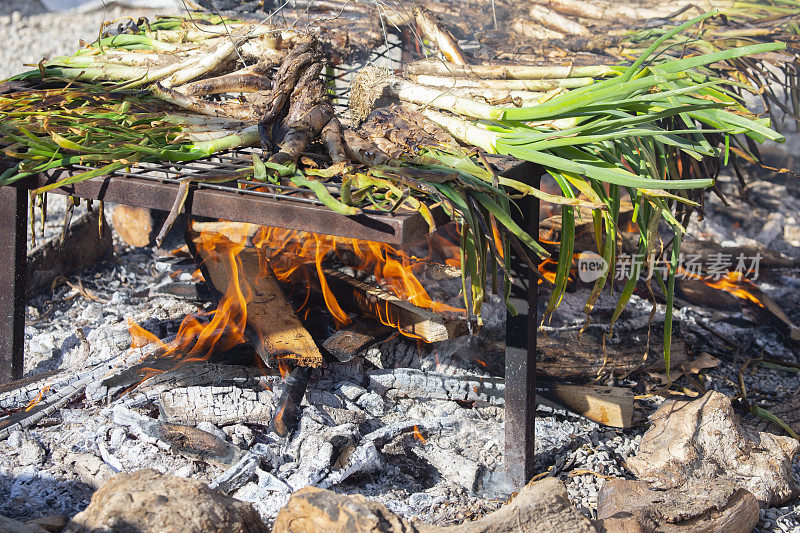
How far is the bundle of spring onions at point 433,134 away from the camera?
2.60m

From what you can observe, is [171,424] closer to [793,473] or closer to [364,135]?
[364,135]

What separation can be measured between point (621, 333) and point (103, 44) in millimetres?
3899

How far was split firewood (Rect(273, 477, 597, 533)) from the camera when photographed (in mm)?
2012

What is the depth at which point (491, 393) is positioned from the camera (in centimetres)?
363

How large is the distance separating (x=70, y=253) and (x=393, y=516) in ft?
12.6

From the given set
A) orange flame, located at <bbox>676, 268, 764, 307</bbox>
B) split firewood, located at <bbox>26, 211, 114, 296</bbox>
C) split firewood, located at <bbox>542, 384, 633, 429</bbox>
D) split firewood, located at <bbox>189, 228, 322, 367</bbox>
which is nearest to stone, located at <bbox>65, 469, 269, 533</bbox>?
split firewood, located at <bbox>189, 228, 322, 367</bbox>

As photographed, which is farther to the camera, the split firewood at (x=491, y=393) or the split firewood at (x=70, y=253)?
the split firewood at (x=70, y=253)

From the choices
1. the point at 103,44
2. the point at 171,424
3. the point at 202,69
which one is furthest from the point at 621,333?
the point at 103,44

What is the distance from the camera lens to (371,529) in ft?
6.49

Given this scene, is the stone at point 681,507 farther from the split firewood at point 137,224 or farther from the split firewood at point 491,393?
the split firewood at point 137,224

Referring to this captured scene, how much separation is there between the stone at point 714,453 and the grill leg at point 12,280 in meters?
3.07

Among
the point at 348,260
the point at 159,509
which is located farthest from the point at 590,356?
the point at 159,509

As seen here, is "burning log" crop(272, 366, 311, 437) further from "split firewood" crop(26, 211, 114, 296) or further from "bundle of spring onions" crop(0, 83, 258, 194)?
"split firewood" crop(26, 211, 114, 296)

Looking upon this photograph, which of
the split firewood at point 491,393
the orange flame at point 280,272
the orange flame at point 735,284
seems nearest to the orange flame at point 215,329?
the orange flame at point 280,272
